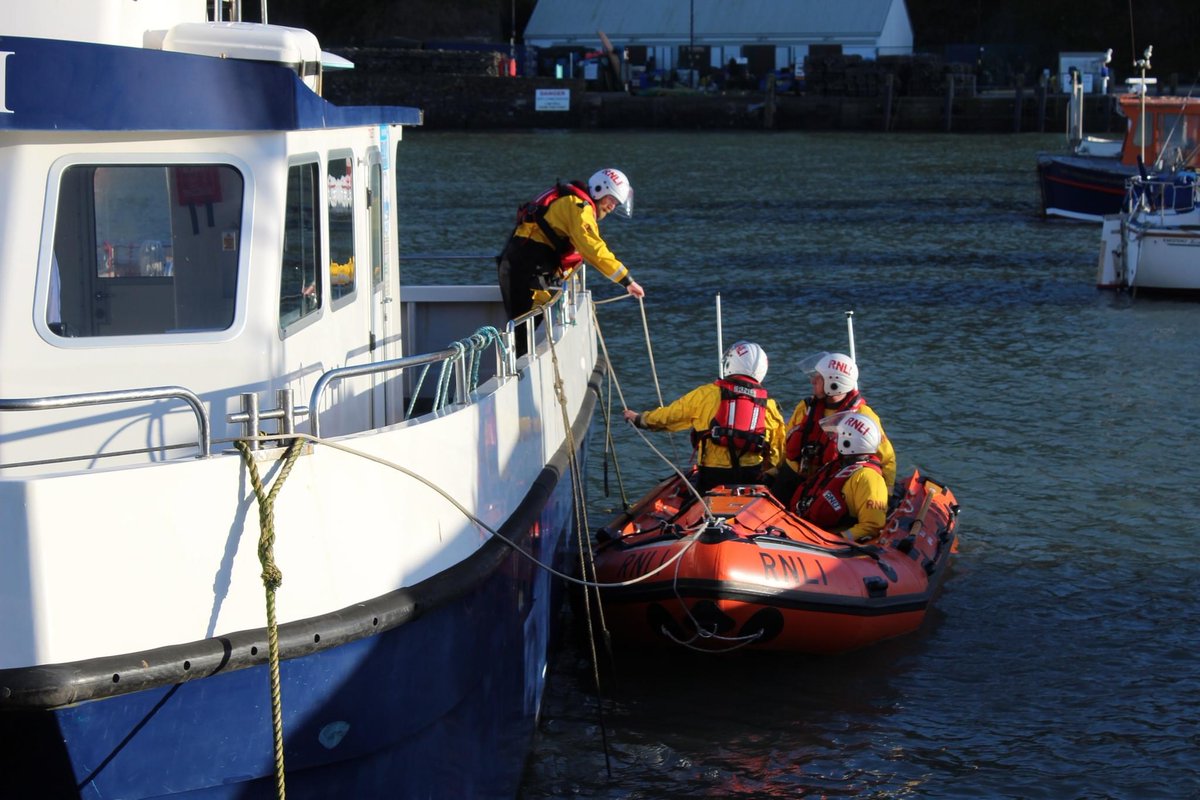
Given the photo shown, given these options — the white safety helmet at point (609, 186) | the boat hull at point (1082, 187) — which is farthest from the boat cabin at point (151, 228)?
the boat hull at point (1082, 187)

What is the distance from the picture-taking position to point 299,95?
5.33 metres

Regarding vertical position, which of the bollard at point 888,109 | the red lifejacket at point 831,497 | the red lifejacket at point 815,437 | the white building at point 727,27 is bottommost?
the red lifejacket at point 831,497

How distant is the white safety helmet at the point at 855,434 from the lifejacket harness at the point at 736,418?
0.47 m

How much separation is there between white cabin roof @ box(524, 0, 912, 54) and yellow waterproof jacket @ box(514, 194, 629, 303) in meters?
67.3

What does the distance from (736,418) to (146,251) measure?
424 cm

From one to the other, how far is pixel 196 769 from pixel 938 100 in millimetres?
58292

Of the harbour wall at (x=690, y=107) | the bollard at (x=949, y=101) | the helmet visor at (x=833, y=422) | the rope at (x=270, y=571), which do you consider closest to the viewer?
the rope at (x=270, y=571)

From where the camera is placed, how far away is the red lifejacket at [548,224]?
869cm

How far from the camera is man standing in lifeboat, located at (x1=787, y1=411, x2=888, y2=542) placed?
8.80 metres

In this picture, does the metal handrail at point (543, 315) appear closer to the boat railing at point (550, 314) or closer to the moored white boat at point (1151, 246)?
the boat railing at point (550, 314)

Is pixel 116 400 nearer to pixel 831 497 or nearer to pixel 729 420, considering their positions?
pixel 729 420

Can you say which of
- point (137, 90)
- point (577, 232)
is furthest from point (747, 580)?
point (137, 90)

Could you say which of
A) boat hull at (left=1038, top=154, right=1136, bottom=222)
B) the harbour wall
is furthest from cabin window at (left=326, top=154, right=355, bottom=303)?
the harbour wall

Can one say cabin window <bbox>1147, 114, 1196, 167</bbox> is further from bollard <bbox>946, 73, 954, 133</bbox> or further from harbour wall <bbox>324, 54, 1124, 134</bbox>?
bollard <bbox>946, 73, 954, 133</bbox>
